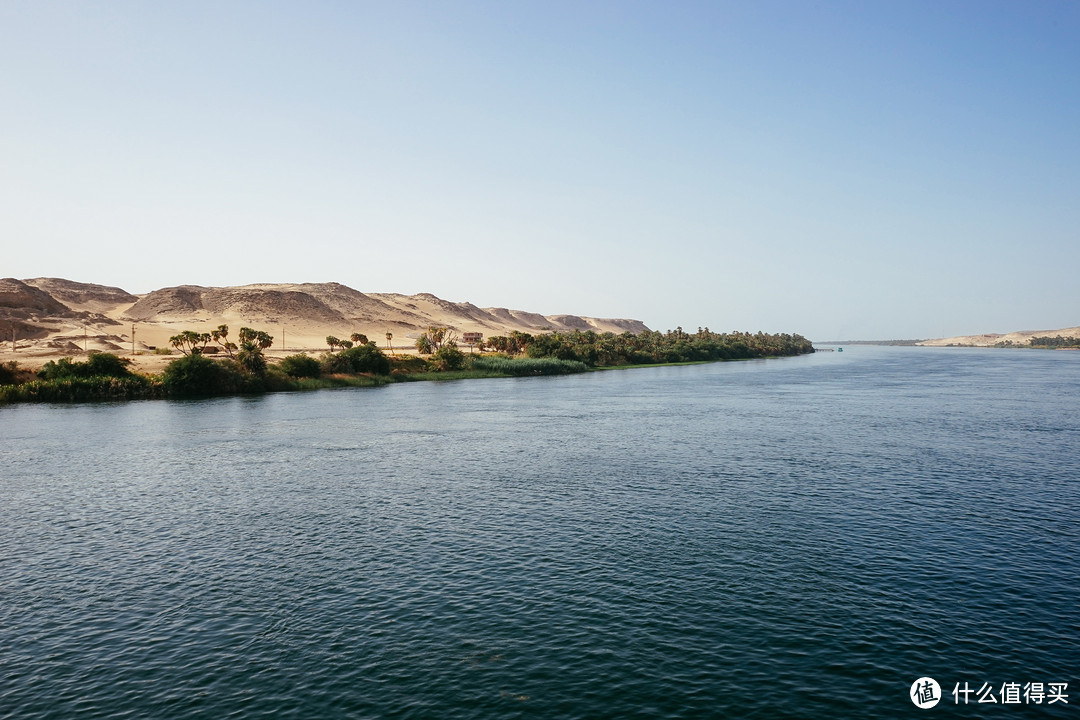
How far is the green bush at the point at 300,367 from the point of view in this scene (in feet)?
405

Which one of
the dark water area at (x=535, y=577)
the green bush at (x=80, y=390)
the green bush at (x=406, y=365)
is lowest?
the dark water area at (x=535, y=577)

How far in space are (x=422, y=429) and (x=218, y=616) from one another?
49523mm

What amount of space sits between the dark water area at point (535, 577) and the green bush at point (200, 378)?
40863 millimetres

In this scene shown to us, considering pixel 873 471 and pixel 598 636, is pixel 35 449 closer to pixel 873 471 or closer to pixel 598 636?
pixel 598 636

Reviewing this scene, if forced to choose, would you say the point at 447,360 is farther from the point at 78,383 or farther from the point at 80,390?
the point at 78,383

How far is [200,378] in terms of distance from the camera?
354ft

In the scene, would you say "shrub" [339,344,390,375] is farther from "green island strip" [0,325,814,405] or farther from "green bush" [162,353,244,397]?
"green bush" [162,353,244,397]

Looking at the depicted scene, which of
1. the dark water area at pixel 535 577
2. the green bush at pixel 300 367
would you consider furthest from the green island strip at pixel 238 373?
the dark water area at pixel 535 577

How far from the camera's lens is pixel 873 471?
170 feet

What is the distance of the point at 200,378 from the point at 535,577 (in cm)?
9481

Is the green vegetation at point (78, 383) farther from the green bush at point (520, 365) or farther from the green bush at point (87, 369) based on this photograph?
the green bush at point (520, 365)

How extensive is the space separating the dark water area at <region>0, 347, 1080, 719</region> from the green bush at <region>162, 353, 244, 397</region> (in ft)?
134

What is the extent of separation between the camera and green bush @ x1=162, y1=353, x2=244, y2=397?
347 feet

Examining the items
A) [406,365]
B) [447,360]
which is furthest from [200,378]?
[447,360]
